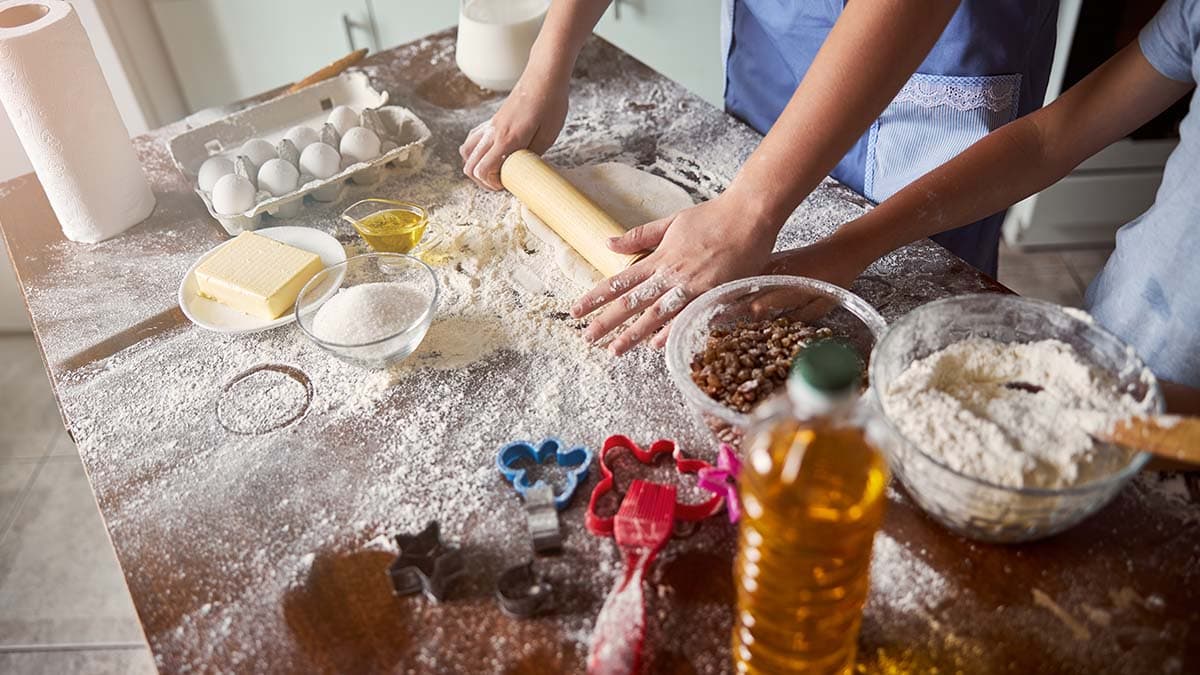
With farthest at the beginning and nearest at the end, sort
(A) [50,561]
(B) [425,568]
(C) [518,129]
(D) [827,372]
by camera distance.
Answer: (A) [50,561] < (C) [518,129] < (B) [425,568] < (D) [827,372]

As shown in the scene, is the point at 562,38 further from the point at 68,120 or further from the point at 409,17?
the point at 409,17

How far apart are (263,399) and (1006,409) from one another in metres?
0.80

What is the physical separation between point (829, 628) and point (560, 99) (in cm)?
97

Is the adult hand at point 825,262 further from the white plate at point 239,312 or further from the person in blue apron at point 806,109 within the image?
the white plate at point 239,312

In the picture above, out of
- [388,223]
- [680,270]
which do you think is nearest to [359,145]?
[388,223]

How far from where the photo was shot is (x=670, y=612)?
756mm

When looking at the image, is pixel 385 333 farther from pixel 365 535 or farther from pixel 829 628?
pixel 829 628

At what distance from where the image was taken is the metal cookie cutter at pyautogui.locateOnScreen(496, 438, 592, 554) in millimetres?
812

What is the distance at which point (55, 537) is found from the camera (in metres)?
1.99

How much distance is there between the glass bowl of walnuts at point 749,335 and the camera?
2.89 feet

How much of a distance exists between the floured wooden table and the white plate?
0.03 m

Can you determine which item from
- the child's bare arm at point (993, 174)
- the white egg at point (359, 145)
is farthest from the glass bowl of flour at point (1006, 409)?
the white egg at point (359, 145)

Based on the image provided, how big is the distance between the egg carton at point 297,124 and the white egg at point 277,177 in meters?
0.01

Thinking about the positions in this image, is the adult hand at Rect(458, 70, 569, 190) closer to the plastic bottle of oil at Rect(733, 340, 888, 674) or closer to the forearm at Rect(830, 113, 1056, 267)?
the forearm at Rect(830, 113, 1056, 267)
